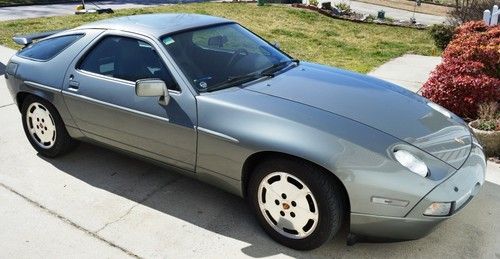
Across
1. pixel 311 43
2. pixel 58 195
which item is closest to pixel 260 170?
pixel 58 195

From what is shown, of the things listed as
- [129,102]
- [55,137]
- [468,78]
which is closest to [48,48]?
[55,137]

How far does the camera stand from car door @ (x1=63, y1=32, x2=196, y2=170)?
3320 millimetres

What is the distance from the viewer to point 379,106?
3.28 m

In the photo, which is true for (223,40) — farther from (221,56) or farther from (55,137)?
(55,137)

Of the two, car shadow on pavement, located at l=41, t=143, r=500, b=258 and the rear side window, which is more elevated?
the rear side window

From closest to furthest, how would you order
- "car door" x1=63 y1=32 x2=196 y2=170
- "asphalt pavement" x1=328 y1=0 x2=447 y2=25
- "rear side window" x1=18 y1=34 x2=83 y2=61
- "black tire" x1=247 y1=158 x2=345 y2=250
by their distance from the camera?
"black tire" x1=247 y1=158 x2=345 y2=250
"car door" x1=63 y1=32 x2=196 y2=170
"rear side window" x1=18 y1=34 x2=83 y2=61
"asphalt pavement" x1=328 y1=0 x2=447 y2=25

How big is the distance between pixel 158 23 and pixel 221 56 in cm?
63

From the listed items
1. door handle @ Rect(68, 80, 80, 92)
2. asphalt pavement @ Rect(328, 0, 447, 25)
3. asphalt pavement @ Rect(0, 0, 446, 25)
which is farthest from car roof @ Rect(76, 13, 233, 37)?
asphalt pavement @ Rect(328, 0, 447, 25)

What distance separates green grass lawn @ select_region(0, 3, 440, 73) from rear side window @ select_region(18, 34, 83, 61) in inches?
196

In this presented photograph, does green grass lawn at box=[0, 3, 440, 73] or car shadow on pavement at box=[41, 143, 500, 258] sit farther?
green grass lawn at box=[0, 3, 440, 73]

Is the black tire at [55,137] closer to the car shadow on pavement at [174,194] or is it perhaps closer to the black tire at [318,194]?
the car shadow on pavement at [174,194]

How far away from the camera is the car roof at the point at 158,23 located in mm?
3682

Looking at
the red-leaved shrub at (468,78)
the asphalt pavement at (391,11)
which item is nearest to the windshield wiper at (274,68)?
the red-leaved shrub at (468,78)

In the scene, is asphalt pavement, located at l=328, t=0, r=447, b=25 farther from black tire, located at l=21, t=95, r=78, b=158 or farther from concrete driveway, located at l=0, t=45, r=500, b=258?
concrete driveway, located at l=0, t=45, r=500, b=258
